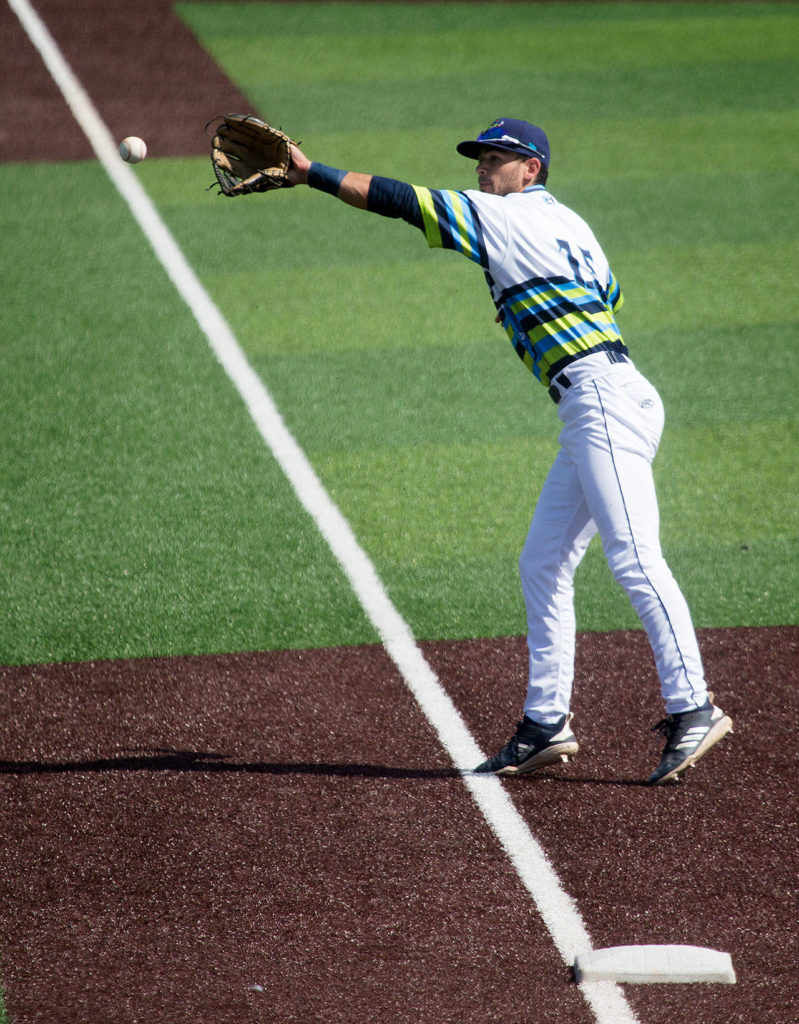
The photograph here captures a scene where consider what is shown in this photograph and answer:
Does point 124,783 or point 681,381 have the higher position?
point 681,381

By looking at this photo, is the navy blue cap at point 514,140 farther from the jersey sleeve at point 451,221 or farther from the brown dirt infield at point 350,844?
the brown dirt infield at point 350,844

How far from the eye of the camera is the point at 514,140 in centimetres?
482

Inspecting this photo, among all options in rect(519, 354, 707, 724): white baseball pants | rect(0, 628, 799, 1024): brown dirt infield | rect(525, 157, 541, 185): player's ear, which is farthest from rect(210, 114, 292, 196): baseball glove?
rect(0, 628, 799, 1024): brown dirt infield

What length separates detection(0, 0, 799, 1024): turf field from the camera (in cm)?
413

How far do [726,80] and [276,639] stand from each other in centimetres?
1183

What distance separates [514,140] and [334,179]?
2.58 ft

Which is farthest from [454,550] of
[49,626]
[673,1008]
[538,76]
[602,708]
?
[538,76]

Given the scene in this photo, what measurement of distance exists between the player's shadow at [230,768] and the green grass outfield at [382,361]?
97 cm

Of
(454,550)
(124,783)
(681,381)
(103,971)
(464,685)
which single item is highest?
(681,381)

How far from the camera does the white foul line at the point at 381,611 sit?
405 centimetres

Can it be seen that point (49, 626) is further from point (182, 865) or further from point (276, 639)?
point (182, 865)

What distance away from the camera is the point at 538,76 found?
15.1m

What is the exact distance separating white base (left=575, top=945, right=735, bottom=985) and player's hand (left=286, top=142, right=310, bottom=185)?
9.49ft

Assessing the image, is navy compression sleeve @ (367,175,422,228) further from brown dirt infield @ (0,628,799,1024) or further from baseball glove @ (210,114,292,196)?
brown dirt infield @ (0,628,799,1024)
